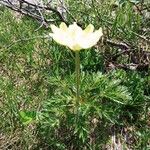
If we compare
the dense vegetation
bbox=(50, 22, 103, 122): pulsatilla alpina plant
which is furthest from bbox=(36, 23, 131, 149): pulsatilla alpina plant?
bbox=(50, 22, 103, 122): pulsatilla alpina plant

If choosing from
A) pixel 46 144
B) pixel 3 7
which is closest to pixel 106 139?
pixel 46 144

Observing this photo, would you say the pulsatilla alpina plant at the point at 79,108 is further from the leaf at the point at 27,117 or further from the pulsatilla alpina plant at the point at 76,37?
the pulsatilla alpina plant at the point at 76,37

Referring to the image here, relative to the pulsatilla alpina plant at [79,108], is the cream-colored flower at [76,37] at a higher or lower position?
higher

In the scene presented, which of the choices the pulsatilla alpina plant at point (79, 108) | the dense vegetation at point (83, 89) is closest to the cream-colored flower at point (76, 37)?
the pulsatilla alpina plant at point (79, 108)

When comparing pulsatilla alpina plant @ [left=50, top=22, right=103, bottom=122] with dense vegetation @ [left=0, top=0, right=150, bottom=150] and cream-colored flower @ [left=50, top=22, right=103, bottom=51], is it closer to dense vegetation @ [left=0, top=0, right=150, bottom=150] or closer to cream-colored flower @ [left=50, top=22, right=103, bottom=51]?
cream-colored flower @ [left=50, top=22, right=103, bottom=51]

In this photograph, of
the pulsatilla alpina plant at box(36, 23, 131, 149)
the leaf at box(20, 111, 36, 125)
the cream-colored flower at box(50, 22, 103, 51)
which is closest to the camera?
the cream-colored flower at box(50, 22, 103, 51)

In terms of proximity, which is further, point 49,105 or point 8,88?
point 8,88

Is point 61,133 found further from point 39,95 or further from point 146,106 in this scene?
point 146,106
